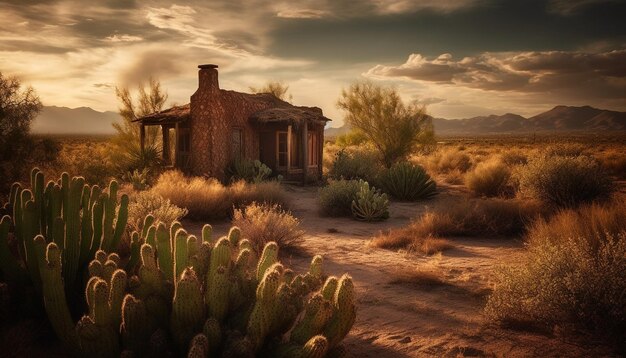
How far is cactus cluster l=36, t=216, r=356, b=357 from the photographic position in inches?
103

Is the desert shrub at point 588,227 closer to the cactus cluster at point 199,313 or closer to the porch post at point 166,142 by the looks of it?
the cactus cluster at point 199,313

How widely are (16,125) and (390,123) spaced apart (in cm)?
1617

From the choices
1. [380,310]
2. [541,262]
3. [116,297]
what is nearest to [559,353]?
[541,262]

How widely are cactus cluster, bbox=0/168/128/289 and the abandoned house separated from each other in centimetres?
1045

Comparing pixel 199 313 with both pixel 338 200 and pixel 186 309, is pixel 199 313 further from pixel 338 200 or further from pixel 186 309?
pixel 338 200

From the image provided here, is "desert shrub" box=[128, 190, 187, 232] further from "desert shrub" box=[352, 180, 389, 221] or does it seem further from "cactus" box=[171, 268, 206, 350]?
"cactus" box=[171, 268, 206, 350]

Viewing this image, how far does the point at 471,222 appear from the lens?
8391 millimetres

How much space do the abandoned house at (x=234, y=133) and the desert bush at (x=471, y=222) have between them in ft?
28.2

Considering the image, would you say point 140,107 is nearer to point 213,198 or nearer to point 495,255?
point 213,198

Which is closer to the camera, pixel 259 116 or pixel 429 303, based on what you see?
pixel 429 303

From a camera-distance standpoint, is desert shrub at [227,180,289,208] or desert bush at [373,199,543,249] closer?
desert bush at [373,199,543,249]

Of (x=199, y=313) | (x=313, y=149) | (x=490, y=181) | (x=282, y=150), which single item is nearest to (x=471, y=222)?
(x=490, y=181)

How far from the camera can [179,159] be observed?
16766 millimetres

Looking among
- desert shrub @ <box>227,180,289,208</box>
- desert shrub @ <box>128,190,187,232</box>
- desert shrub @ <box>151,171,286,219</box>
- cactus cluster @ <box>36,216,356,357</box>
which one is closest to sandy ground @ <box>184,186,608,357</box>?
cactus cluster @ <box>36,216,356,357</box>
